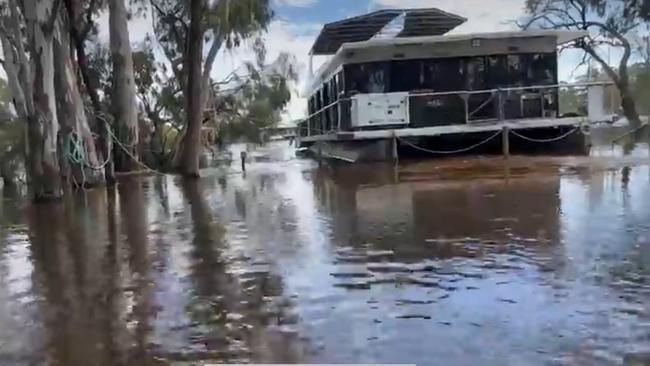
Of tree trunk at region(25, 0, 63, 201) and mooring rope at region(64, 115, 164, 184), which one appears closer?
tree trunk at region(25, 0, 63, 201)

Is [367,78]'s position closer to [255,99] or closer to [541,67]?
[541,67]

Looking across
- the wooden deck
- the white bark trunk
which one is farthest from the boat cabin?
the white bark trunk

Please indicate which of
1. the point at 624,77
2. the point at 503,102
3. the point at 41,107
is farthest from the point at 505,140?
the point at 624,77

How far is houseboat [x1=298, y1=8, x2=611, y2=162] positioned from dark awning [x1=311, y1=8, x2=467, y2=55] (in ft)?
12.7

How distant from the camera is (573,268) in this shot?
580 centimetres

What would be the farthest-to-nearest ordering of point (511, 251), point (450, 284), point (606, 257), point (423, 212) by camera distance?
point (423, 212)
point (511, 251)
point (606, 257)
point (450, 284)

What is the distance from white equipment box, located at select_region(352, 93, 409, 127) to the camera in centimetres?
1934

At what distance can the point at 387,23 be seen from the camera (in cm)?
2569

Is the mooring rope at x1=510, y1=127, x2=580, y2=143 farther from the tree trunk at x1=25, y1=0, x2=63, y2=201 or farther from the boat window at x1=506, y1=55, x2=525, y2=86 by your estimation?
the tree trunk at x1=25, y1=0, x2=63, y2=201

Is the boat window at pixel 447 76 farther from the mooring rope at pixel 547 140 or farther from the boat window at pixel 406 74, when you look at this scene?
the mooring rope at pixel 547 140

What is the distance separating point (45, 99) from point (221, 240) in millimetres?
7231

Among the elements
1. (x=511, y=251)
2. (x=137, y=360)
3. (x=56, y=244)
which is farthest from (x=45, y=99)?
(x=137, y=360)

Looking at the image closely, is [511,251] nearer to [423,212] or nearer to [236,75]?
[423,212]

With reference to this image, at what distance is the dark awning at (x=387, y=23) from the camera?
82.7 ft
